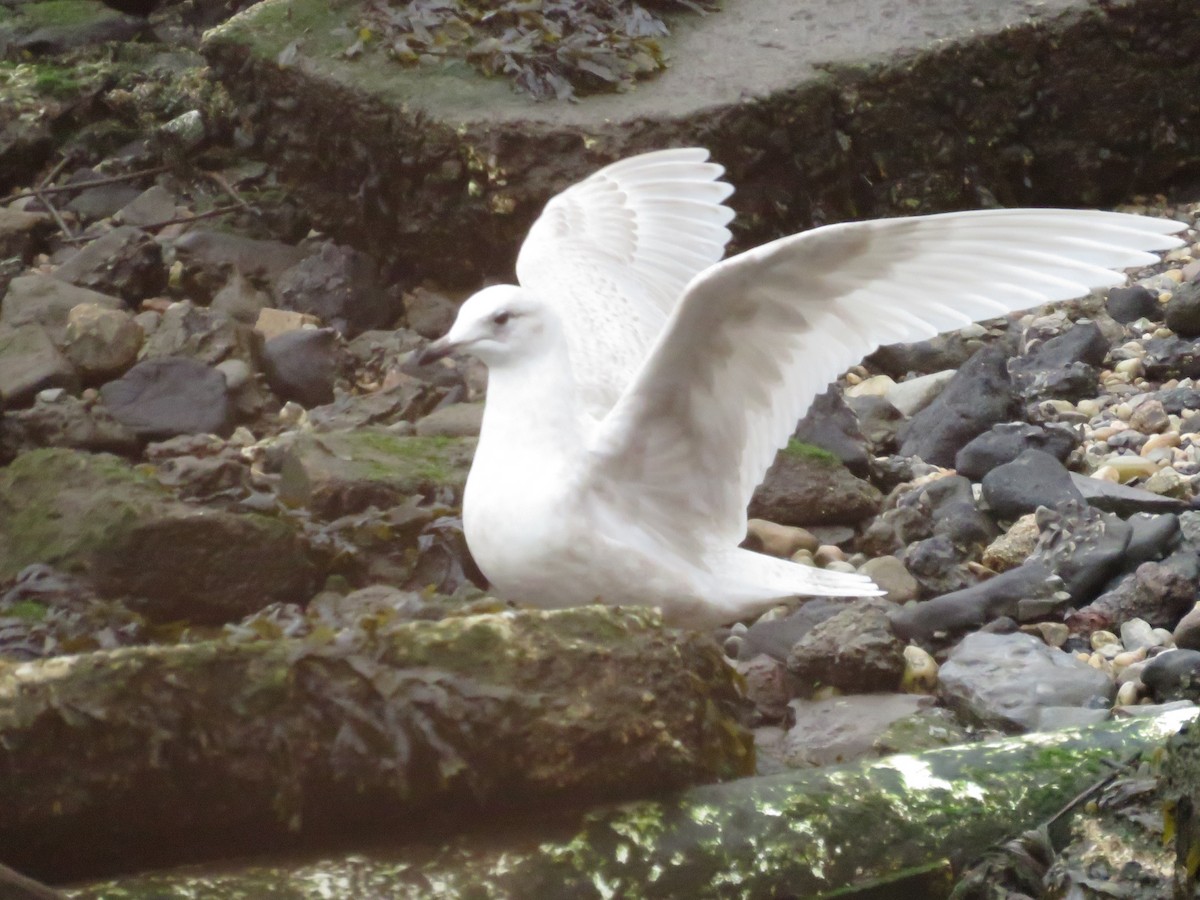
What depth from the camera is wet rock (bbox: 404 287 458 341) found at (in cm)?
705

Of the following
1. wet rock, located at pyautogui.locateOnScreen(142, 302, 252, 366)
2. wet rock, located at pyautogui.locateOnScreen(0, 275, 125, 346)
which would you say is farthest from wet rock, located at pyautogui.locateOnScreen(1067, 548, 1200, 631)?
wet rock, located at pyautogui.locateOnScreen(0, 275, 125, 346)

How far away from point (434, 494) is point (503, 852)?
212 cm

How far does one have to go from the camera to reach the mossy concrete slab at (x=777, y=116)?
22.4 feet

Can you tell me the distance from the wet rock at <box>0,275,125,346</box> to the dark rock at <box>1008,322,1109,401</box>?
3.62 meters

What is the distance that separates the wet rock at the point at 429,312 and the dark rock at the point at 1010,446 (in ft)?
7.68

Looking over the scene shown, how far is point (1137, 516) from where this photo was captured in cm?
506

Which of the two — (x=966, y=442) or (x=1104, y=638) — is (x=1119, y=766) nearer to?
(x=1104, y=638)

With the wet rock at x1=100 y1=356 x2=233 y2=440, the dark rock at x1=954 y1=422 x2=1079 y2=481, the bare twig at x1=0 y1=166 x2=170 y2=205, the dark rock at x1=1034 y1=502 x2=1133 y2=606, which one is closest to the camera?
the dark rock at x1=1034 y1=502 x2=1133 y2=606

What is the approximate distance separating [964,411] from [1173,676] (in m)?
1.90

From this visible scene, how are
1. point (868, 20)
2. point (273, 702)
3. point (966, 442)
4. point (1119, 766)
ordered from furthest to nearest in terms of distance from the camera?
point (868, 20) → point (966, 442) → point (1119, 766) → point (273, 702)

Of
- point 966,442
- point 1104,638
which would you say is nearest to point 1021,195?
point 966,442

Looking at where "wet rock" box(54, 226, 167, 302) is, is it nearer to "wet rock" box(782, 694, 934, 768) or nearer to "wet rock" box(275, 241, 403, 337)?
"wet rock" box(275, 241, 403, 337)

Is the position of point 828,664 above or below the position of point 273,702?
below

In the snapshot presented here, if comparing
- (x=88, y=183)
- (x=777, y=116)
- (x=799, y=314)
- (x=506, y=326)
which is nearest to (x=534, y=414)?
(x=506, y=326)
